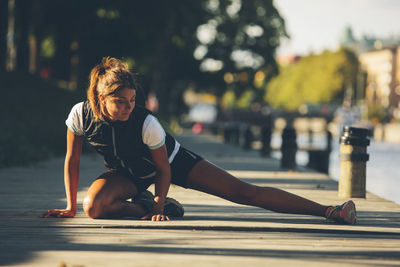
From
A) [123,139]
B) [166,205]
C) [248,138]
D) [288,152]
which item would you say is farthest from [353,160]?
[248,138]

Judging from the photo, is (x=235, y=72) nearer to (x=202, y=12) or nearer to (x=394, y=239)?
(x=202, y=12)

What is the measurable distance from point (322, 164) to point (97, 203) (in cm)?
1330

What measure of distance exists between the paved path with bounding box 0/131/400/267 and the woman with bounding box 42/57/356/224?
16cm

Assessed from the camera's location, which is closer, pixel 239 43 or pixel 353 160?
pixel 353 160

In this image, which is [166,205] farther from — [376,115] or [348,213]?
[376,115]

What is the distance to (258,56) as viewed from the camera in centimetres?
5028

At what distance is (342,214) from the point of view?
6.31m

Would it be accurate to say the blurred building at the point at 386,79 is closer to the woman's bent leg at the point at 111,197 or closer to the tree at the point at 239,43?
the tree at the point at 239,43

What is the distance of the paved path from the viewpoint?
4.60 m

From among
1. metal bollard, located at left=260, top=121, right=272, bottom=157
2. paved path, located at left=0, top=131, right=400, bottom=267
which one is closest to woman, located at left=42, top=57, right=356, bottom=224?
paved path, located at left=0, top=131, right=400, bottom=267

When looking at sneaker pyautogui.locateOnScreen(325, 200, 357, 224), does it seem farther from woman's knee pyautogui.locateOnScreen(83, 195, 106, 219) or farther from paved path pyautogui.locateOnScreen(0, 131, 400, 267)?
woman's knee pyautogui.locateOnScreen(83, 195, 106, 219)

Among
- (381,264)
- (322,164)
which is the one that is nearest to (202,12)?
(322,164)

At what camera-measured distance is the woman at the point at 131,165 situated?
19.6 ft

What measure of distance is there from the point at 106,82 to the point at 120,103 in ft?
0.69
